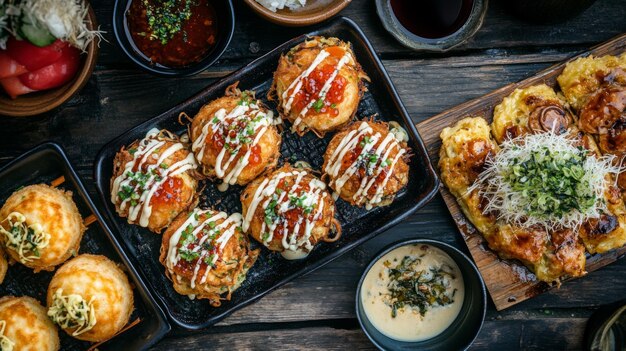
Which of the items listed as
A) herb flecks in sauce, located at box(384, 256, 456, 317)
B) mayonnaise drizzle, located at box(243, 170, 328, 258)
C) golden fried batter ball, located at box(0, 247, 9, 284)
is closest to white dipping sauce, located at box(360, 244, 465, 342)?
herb flecks in sauce, located at box(384, 256, 456, 317)

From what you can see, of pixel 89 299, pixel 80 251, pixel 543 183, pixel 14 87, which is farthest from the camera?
pixel 80 251

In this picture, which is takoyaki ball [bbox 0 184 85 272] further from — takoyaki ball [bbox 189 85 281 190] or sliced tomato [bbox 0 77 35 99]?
takoyaki ball [bbox 189 85 281 190]

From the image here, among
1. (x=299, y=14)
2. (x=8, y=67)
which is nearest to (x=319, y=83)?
(x=299, y=14)

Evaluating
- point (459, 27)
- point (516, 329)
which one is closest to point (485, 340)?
point (516, 329)

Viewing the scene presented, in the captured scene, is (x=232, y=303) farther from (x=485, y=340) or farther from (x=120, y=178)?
(x=485, y=340)

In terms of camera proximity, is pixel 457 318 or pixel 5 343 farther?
pixel 457 318

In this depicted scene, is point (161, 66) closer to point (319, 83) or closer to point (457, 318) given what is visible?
point (319, 83)
